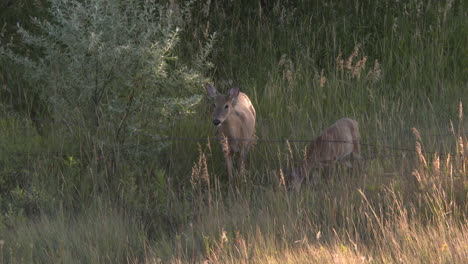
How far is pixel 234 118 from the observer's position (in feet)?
27.8

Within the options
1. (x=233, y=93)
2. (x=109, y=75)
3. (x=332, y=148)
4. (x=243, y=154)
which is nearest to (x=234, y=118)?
(x=233, y=93)

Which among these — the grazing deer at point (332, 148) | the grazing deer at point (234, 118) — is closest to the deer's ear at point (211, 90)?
the grazing deer at point (234, 118)

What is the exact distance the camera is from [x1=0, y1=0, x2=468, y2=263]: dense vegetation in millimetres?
5871

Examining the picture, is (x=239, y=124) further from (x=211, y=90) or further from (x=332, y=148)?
(x=332, y=148)

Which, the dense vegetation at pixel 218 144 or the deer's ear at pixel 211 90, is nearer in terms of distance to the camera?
the dense vegetation at pixel 218 144

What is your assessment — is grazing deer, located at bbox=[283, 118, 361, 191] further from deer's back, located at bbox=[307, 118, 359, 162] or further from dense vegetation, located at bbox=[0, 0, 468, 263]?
dense vegetation, located at bbox=[0, 0, 468, 263]

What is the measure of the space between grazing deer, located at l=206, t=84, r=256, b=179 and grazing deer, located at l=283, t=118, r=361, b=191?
2.29 ft

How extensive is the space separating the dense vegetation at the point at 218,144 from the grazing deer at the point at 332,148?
16cm

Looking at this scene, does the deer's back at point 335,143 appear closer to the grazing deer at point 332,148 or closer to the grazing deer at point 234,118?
the grazing deer at point 332,148

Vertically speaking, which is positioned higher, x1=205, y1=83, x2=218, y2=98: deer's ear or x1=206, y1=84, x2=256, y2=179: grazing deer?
x1=205, y1=83, x2=218, y2=98: deer's ear

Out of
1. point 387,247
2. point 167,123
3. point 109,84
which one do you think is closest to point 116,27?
point 109,84

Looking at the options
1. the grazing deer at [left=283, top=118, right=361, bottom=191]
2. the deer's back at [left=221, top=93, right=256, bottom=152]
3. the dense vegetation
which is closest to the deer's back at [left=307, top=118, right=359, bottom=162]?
the grazing deer at [left=283, top=118, right=361, bottom=191]

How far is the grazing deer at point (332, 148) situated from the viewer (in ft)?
24.6

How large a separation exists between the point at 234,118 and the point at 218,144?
0.33 metres
